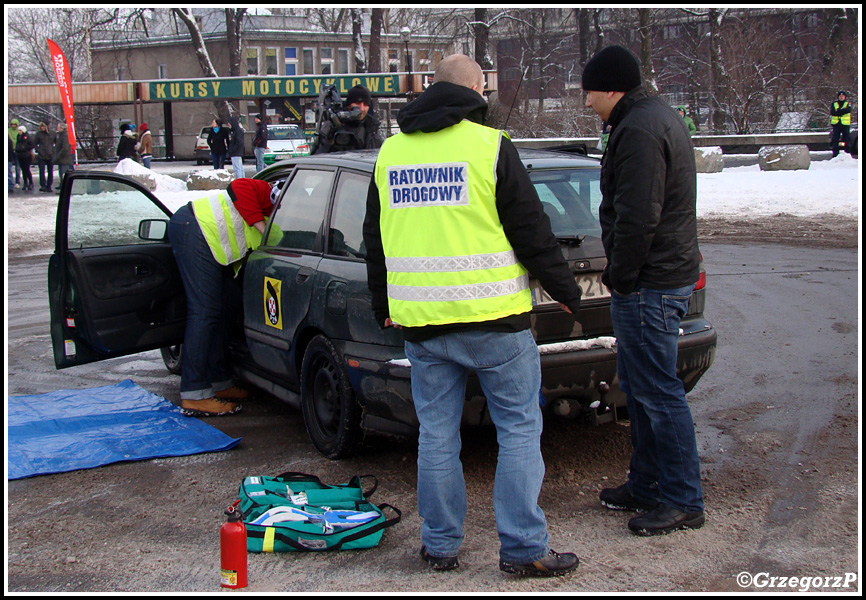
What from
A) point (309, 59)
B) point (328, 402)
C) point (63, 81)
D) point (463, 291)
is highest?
point (309, 59)

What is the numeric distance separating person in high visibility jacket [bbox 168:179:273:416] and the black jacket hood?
268 centimetres

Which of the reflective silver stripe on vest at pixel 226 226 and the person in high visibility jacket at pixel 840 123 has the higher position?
the person in high visibility jacket at pixel 840 123

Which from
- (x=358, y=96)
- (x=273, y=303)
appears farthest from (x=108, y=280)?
(x=358, y=96)

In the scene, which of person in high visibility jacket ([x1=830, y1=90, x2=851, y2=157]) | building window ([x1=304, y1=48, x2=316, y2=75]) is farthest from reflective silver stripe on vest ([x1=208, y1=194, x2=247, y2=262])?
building window ([x1=304, y1=48, x2=316, y2=75])

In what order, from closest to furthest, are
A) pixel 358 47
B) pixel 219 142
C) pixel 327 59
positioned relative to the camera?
pixel 219 142, pixel 358 47, pixel 327 59

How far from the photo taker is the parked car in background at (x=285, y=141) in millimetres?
31219

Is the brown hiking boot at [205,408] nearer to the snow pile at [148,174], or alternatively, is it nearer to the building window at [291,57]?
the snow pile at [148,174]

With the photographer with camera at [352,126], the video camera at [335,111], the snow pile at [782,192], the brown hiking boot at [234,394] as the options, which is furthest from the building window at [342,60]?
the brown hiking boot at [234,394]

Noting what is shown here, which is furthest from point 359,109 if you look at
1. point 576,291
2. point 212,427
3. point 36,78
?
point 36,78

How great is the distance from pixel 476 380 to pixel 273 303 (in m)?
1.74

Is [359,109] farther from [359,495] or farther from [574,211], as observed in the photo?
[359,495]

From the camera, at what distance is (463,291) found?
310 centimetres

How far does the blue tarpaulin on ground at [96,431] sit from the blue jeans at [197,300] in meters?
0.25

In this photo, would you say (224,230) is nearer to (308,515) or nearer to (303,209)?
(303,209)
